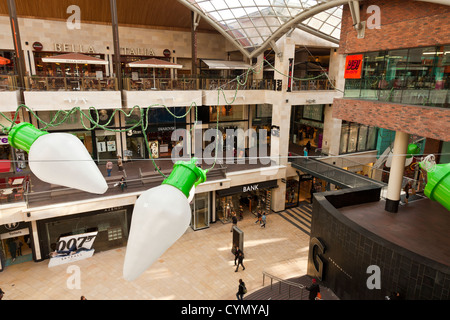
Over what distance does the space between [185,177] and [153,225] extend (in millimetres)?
464

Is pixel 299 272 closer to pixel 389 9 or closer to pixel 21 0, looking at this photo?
pixel 389 9

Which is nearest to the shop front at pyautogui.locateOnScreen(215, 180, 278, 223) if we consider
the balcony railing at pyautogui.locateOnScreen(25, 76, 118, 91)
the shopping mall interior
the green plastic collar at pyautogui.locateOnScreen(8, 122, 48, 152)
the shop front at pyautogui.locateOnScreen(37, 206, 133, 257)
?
the shopping mall interior

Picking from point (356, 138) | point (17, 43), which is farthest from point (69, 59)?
point (356, 138)

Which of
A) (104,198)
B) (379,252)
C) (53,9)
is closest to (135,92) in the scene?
(104,198)

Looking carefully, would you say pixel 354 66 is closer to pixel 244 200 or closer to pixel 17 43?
pixel 244 200

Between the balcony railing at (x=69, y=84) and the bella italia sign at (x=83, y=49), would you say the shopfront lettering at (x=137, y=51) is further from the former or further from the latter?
the balcony railing at (x=69, y=84)

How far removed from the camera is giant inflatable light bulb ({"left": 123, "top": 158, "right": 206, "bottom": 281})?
1.92 meters

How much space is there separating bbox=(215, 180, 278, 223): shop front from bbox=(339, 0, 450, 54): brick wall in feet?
38.1

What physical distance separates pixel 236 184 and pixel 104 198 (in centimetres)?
917

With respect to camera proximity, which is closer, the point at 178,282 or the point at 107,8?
the point at 178,282

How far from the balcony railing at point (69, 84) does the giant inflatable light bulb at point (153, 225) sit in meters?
19.8

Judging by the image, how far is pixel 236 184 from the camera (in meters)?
23.0

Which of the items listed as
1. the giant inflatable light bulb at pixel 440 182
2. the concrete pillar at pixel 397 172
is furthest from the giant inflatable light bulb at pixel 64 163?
the concrete pillar at pixel 397 172

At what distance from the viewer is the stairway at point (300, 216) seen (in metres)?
23.4
